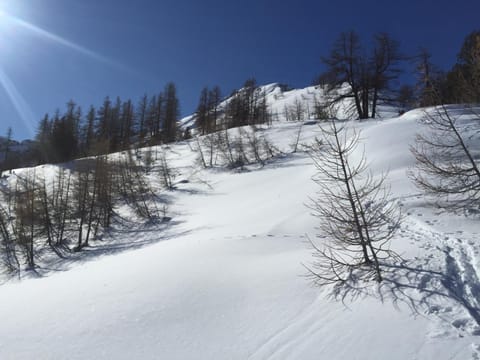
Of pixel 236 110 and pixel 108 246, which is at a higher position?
pixel 236 110

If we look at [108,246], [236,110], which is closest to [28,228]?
[108,246]

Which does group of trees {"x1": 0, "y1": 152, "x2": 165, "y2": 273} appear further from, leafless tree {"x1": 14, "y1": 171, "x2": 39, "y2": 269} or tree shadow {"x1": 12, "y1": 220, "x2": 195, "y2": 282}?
tree shadow {"x1": 12, "y1": 220, "x2": 195, "y2": 282}

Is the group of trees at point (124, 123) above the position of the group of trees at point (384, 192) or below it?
above

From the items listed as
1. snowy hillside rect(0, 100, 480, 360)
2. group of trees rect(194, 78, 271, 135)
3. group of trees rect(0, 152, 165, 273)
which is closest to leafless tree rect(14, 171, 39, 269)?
group of trees rect(0, 152, 165, 273)

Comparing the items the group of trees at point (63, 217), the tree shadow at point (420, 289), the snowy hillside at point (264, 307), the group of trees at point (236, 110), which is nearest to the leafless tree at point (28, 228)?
the group of trees at point (63, 217)

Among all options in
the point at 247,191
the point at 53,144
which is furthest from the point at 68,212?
the point at 53,144

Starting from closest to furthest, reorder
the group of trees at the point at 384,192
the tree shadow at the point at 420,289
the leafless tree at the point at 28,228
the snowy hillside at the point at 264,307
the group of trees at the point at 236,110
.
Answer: the snowy hillside at the point at 264,307
the tree shadow at the point at 420,289
the group of trees at the point at 384,192
the leafless tree at the point at 28,228
the group of trees at the point at 236,110

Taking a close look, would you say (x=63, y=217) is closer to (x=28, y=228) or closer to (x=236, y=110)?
(x=28, y=228)

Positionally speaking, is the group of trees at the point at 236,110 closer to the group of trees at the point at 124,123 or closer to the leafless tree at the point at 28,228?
the group of trees at the point at 124,123

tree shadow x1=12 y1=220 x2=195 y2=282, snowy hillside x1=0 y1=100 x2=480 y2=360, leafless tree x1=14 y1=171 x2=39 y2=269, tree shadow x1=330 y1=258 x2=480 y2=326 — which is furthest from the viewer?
leafless tree x1=14 y1=171 x2=39 y2=269

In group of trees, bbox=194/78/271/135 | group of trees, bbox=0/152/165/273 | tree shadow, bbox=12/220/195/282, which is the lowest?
→ tree shadow, bbox=12/220/195/282

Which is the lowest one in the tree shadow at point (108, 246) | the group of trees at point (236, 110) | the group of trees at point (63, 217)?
the tree shadow at point (108, 246)

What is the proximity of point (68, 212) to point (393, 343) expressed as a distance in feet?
80.1

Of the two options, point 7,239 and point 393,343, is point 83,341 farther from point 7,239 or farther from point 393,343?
point 7,239
